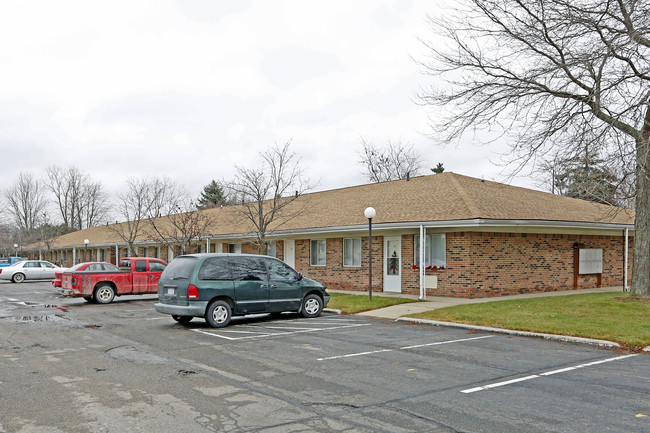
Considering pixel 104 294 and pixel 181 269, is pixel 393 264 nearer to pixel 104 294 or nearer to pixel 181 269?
pixel 181 269

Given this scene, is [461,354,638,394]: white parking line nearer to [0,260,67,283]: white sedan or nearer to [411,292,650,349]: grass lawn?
[411,292,650,349]: grass lawn

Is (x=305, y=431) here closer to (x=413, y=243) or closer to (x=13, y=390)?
(x=13, y=390)

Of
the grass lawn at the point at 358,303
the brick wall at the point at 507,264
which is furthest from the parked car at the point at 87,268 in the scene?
the brick wall at the point at 507,264

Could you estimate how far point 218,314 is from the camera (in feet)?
41.3

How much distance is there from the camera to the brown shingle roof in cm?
1927

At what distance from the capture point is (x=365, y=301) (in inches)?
686

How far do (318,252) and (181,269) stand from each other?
40.4ft

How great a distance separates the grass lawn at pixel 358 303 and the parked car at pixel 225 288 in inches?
88.4

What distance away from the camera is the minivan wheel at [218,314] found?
1242 cm

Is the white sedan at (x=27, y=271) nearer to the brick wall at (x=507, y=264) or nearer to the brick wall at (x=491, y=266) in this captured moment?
the brick wall at (x=491, y=266)

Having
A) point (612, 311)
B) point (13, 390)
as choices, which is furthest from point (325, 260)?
point (13, 390)

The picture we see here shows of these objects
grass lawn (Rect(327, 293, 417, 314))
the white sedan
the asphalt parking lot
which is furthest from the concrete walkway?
the white sedan

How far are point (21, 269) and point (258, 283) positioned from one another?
27.1 metres

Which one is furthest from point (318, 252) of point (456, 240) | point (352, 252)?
point (456, 240)
